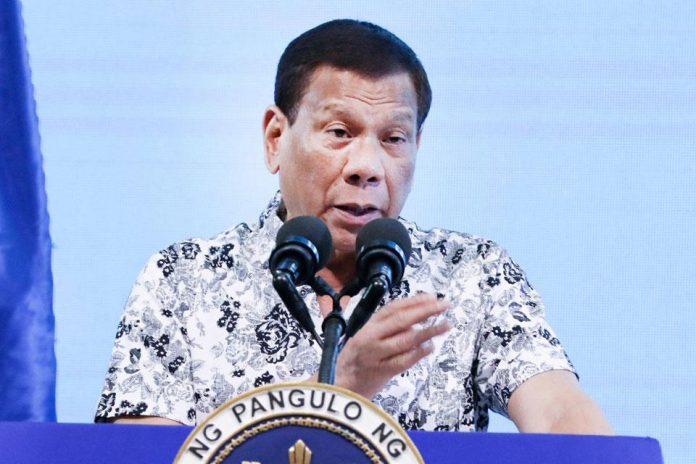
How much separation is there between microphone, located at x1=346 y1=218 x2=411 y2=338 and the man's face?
22.0 inches

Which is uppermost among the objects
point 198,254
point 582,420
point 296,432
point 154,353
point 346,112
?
point 346,112

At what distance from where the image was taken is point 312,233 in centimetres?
127

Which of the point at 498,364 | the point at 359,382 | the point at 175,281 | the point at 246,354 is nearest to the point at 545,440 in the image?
the point at 359,382

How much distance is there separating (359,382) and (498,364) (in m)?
0.60

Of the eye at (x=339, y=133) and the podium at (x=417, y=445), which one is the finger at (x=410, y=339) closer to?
the podium at (x=417, y=445)

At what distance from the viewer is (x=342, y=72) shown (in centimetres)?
193

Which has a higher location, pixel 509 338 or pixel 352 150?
pixel 352 150

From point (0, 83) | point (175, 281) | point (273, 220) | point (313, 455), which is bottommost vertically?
point (313, 455)

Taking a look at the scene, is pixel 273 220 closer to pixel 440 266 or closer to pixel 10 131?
pixel 440 266

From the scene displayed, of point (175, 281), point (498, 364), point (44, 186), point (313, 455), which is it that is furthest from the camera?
point (44, 186)

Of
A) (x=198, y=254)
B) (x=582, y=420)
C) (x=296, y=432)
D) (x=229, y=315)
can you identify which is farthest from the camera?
(x=198, y=254)

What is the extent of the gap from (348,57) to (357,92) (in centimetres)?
8

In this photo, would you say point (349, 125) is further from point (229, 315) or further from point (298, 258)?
point (298, 258)

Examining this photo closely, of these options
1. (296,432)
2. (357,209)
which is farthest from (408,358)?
(357,209)
